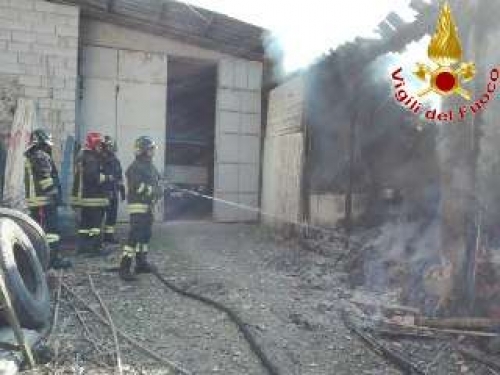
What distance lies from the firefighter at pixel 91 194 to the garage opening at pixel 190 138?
430 centimetres

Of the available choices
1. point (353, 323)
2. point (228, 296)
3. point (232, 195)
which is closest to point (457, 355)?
point (353, 323)

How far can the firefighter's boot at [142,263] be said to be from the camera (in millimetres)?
7672

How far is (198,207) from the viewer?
14.4 meters

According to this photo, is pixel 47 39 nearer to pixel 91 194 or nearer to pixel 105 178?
pixel 105 178

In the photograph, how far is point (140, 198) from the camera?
7.48 metres

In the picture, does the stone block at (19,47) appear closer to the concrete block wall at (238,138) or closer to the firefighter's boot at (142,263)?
the concrete block wall at (238,138)

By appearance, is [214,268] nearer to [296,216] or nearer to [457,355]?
[296,216]

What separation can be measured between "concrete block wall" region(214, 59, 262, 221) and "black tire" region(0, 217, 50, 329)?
6539 millimetres

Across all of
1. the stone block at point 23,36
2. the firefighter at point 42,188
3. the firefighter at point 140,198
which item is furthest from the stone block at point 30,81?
the firefighter at point 140,198

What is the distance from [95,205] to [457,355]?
232 inches

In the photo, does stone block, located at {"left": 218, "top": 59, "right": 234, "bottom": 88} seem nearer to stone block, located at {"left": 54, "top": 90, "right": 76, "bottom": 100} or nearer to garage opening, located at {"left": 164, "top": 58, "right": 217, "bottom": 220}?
garage opening, located at {"left": 164, "top": 58, "right": 217, "bottom": 220}

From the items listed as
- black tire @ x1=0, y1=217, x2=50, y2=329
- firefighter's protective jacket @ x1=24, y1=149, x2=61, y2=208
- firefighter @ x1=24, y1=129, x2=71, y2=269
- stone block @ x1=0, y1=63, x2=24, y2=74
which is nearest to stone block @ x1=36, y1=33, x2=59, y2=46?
stone block @ x1=0, y1=63, x2=24, y2=74

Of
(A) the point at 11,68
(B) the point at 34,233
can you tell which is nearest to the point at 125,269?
(B) the point at 34,233

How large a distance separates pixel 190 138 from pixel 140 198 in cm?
692
